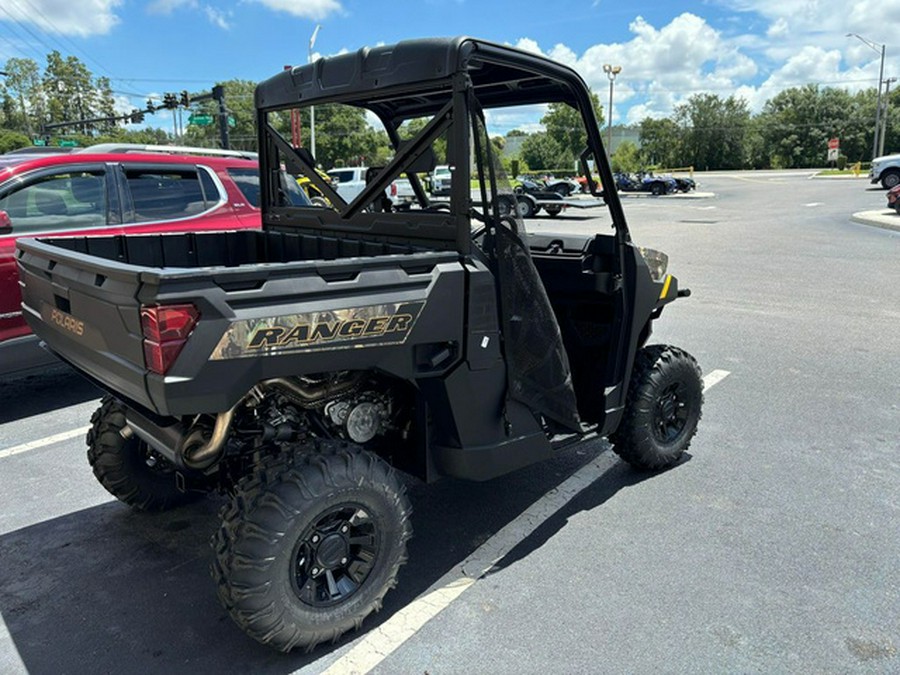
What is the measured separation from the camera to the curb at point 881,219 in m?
17.4

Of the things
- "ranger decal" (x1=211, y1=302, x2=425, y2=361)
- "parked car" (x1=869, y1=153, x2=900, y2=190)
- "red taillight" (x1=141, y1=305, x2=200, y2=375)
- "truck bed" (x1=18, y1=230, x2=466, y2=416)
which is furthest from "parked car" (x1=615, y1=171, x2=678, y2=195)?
"red taillight" (x1=141, y1=305, x2=200, y2=375)

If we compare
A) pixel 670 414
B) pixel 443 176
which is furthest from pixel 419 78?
pixel 670 414

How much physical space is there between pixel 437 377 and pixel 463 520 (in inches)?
45.3

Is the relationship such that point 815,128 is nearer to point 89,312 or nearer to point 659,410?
point 659,410

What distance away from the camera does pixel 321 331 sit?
239 centimetres

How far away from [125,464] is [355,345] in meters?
1.74

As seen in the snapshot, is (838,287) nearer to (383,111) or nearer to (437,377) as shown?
(383,111)

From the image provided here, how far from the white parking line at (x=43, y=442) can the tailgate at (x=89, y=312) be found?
179 centimetres

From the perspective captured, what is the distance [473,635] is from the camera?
8.83ft

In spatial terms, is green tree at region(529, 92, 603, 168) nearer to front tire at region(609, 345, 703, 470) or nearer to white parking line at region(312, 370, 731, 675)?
front tire at region(609, 345, 703, 470)

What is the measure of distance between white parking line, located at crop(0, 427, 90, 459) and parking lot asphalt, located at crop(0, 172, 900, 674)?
20 mm

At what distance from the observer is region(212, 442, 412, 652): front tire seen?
95.0 inches

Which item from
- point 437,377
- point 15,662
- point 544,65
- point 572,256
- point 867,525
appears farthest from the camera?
point 572,256

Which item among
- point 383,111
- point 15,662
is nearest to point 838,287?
point 383,111
